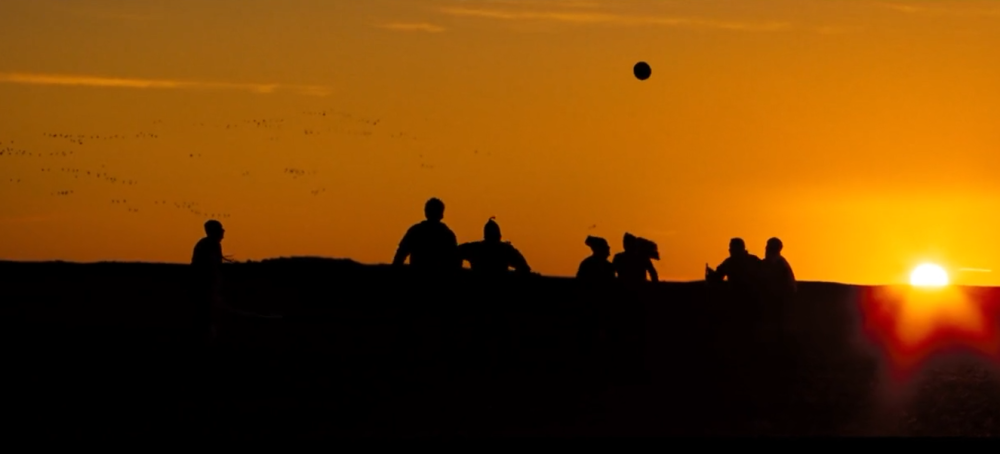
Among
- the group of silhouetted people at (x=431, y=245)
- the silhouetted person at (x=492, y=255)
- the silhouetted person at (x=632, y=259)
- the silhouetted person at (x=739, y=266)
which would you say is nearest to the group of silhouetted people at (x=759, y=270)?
the silhouetted person at (x=739, y=266)

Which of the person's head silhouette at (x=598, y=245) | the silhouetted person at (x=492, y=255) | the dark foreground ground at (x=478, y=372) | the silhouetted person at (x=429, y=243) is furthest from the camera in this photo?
the person's head silhouette at (x=598, y=245)

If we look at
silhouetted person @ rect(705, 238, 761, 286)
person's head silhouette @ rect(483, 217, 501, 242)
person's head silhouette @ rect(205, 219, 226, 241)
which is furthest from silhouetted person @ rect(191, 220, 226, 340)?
silhouetted person @ rect(705, 238, 761, 286)

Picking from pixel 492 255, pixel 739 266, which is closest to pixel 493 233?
pixel 492 255

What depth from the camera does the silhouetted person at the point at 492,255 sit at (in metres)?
17.7

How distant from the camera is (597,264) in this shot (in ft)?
63.0

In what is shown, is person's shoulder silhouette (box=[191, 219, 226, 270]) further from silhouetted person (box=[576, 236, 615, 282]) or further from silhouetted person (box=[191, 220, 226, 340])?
silhouetted person (box=[576, 236, 615, 282])

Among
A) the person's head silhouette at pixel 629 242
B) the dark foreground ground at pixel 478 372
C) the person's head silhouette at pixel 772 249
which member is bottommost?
the dark foreground ground at pixel 478 372

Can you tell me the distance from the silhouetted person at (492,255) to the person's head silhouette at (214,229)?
3.57 m

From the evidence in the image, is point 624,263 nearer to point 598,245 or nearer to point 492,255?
point 598,245

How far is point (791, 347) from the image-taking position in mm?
21406

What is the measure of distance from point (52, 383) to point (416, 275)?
4.45 metres

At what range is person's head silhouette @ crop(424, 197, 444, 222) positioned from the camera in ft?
54.6

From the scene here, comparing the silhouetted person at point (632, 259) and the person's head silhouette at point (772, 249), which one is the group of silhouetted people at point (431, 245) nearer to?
the silhouetted person at point (632, 259)

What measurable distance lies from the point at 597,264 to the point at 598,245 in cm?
24
